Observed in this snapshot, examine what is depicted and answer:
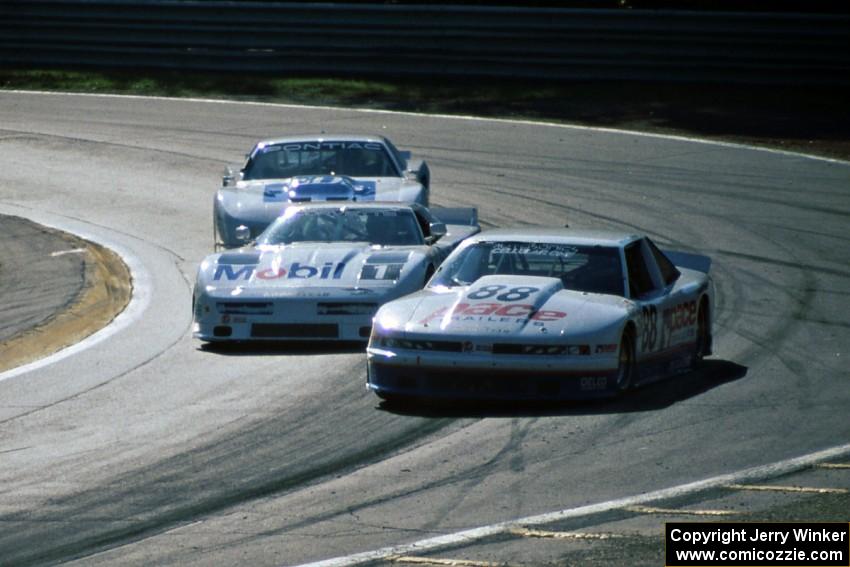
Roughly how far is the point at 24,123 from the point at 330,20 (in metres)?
5.99

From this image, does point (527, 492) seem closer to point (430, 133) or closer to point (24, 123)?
point (430, 133)

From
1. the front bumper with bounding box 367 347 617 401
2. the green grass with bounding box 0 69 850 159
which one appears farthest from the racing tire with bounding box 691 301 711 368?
the green grass with bounding box 0 69 850 159

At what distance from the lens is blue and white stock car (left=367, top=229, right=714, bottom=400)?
10445 mm

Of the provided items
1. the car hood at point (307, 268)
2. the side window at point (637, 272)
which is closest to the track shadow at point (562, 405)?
the side window at point (637, 272)

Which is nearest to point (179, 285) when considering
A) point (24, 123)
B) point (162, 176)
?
point (162, 176)

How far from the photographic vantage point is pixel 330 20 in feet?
96.6

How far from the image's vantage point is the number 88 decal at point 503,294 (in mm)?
10922

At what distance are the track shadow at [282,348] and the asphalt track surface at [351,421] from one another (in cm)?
5

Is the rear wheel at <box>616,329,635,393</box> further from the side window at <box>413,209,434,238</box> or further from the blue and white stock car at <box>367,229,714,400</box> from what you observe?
the side window at <box>413,209,434,238</box>

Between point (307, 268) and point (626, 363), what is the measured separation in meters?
3.51

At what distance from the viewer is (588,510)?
25.9ft

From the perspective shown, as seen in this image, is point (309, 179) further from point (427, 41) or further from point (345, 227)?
point (427, 41)

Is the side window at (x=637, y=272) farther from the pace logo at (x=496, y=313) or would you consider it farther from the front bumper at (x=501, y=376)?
the front bumper at (x=501, y=376)

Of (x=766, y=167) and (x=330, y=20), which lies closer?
(x=766, y=167)
